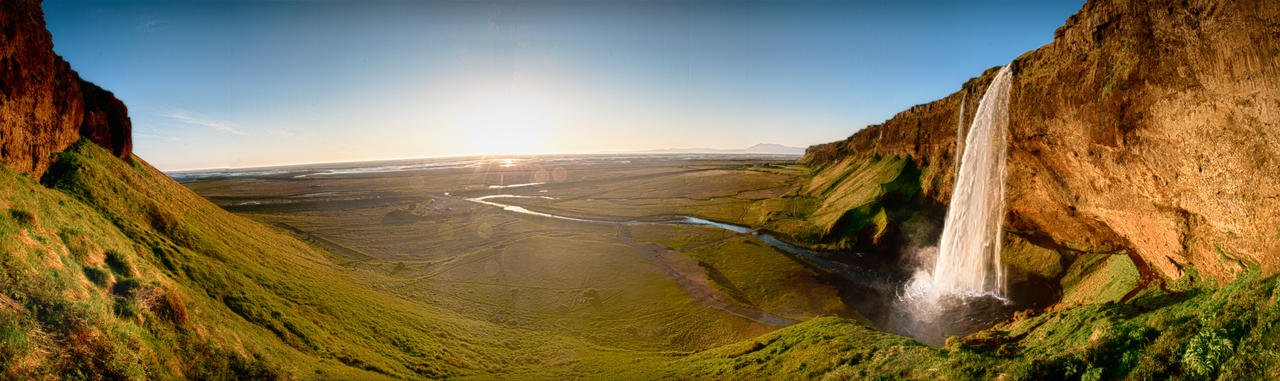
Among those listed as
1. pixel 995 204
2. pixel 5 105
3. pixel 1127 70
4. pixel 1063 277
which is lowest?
pixel 1063 277

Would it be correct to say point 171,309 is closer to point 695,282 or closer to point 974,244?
point 695,282

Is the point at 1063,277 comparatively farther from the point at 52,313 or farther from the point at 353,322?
the point at 52,313

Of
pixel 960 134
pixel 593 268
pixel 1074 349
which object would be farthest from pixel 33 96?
pixel 960 134

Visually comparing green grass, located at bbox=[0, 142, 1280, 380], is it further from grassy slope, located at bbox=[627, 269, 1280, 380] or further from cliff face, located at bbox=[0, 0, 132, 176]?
cliff face, located at bbox=[0, 0, 132, 176]

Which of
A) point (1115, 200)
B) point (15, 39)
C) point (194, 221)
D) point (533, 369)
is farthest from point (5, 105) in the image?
point (1115, 200)

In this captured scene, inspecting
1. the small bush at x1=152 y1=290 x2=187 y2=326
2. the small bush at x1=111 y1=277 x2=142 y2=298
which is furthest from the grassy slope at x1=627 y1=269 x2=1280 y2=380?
the small bush at x1=111 y1=277 x2=142 y2=298

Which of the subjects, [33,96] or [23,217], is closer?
[23,217]
